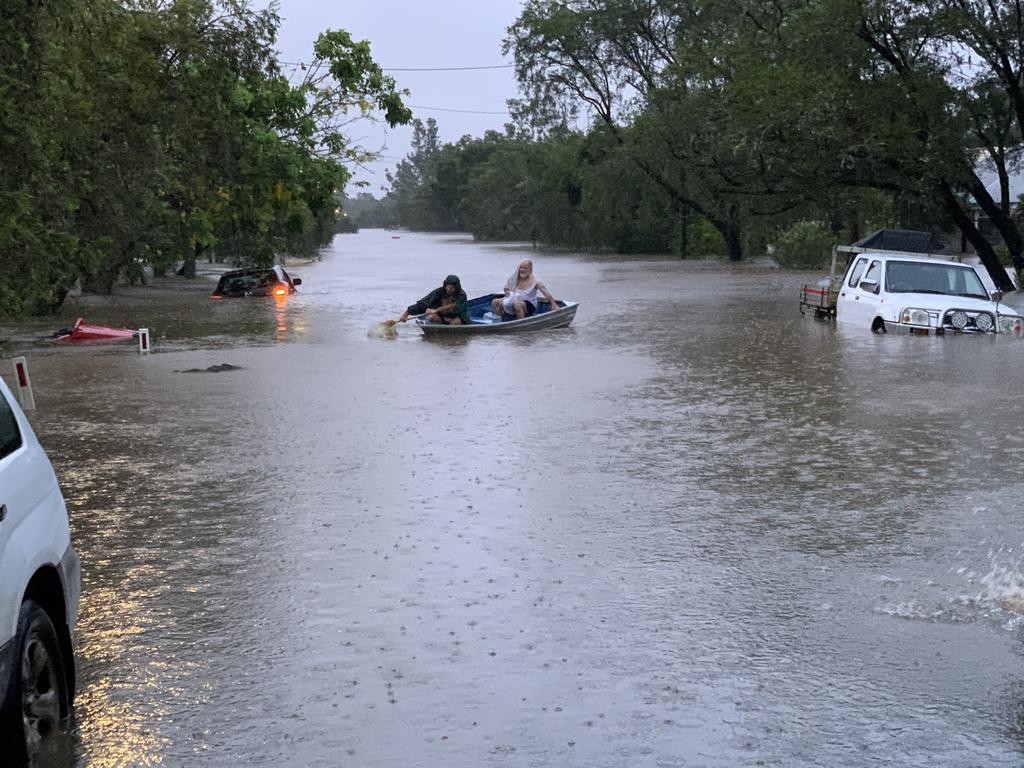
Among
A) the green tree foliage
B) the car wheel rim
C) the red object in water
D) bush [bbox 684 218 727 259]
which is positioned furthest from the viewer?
bush [bbox 684 218 727 259]

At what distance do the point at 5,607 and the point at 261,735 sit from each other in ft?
3.79

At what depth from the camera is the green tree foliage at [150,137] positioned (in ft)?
55.9

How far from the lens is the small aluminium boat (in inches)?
977

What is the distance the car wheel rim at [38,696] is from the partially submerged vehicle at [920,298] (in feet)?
62.1

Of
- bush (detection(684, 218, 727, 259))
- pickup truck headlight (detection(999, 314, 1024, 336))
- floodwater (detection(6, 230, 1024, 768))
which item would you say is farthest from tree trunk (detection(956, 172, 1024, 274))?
bush (detection(684, 218, 727, 259))

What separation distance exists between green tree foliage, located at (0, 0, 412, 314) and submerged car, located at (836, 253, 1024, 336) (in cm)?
1231

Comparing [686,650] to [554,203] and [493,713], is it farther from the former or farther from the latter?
[554,203]

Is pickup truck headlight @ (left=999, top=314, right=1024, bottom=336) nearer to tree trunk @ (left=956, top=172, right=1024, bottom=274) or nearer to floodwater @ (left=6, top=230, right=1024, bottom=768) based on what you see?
floodwater @ (left=6, top=230, right=1024, bottom=768)

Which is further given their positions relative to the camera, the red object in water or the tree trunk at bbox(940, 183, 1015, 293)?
the tree trunk at bbox(940, 183, 1015, 293)

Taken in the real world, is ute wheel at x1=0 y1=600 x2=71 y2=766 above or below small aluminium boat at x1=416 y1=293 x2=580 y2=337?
above

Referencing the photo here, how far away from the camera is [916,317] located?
882 inches

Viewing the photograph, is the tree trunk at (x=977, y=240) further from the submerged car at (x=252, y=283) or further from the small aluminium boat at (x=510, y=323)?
the submerged car at (x=252, y=283)

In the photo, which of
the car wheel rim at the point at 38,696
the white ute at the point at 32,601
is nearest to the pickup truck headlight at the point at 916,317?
the white ute at the point at 32,601

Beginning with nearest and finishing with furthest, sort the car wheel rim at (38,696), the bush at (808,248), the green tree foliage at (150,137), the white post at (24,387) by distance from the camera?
1. the car wheel rim at (38,696)
2. the white post at (24,387)
3. the green tree foliage at (150,137)
4. the bush at (808,248)
